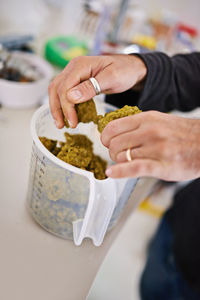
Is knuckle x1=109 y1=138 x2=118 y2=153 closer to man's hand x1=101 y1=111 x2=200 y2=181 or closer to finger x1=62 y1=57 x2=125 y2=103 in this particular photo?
man's hand x1=101 y1=111 x2=200 y2=181

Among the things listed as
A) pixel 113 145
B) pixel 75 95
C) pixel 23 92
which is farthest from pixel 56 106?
pixel 23 92

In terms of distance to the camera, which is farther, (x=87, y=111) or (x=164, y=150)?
(x=87, y=111)

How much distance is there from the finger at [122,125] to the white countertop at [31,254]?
0.78 ft

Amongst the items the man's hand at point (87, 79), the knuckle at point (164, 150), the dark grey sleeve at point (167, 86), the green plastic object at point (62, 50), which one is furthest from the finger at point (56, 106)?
the green plastic object at point (62, 50)

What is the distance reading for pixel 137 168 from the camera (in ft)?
1.20

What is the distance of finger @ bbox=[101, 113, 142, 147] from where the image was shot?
0.39 meters

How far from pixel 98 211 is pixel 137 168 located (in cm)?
13

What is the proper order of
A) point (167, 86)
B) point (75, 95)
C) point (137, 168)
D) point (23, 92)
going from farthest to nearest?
point (23, 92)
point (167, 86)
point (75, 95)
point (137, 168)

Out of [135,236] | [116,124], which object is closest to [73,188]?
[116,124]

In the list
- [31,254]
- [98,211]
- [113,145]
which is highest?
[113,145]

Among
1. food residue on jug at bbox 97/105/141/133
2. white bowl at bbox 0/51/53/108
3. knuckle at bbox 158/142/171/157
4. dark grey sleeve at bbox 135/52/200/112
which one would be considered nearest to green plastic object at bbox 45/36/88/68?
white bowl at bbox 0/51/53/108

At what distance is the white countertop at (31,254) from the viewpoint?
1.45 feet

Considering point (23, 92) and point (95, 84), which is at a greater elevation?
point (95, 84)

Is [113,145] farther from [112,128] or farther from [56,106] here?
[56,106]
